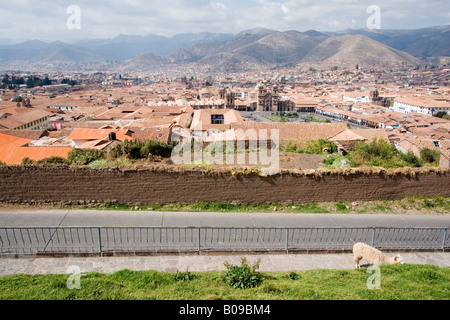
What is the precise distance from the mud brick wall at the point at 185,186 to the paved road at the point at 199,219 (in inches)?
25.7

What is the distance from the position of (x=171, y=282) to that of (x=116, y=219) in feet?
15.3

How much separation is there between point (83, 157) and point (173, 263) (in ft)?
22.5

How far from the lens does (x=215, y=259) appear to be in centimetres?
841

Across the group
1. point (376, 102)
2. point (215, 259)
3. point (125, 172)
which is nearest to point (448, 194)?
point (215, 259)

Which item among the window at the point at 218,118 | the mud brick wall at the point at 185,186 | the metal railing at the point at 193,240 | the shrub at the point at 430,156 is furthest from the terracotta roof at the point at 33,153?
the window at the point at 218,118

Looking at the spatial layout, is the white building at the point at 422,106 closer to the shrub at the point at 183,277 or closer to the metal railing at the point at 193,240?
the metal railing at the point at 193,240

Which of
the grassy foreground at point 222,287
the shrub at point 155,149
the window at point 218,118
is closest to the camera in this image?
the grassy foreground at point 222,287

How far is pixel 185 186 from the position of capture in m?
11.5

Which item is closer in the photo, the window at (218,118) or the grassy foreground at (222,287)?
the grassy foreground at (222,287)

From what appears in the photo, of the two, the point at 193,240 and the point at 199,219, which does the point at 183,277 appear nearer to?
the point at 193,240

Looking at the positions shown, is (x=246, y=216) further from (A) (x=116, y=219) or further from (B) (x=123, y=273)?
(B) (x=123, y=273)

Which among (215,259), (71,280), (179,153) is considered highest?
(179,153)

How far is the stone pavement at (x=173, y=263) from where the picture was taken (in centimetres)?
774

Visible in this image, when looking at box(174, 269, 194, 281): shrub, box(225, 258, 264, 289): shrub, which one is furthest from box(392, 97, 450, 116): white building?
box(174, 269, 194, 281): shrub
